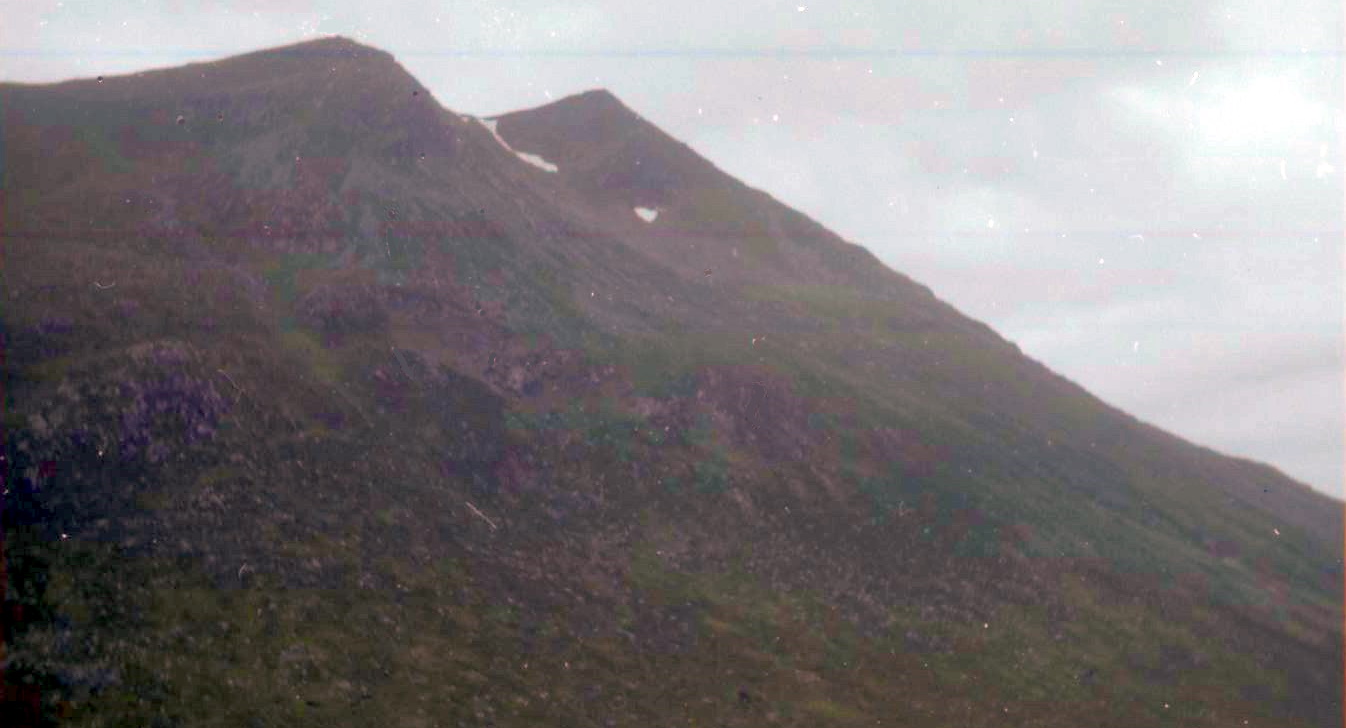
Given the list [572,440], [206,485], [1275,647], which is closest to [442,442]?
[572,440]

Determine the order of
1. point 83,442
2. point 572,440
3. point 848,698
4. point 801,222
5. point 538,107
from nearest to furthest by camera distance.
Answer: point 83,442
point 848,698
point 572,440
point 801,222
point 538,107

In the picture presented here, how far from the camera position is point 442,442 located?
41.0 m

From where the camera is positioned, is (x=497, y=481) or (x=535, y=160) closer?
(x=497, y=481)

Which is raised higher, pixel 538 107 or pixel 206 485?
pixel 538 107

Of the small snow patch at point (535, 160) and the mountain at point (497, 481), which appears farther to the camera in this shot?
the small snow patch at point (535, 160)

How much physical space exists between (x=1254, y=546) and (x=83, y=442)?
69.9 meters

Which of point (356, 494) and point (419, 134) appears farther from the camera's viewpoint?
point (419, 134)

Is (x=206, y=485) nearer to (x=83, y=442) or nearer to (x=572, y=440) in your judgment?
(x=83, y=442)

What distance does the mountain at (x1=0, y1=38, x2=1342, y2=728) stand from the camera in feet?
82.1

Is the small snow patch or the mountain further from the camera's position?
the small snow patch

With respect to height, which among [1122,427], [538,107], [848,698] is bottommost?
[848,698]

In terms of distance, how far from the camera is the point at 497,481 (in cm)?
4053

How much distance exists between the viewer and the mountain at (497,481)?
25.0 metres

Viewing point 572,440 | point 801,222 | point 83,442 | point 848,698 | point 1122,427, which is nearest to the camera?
point 83,442
